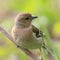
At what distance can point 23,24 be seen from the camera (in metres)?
3.15

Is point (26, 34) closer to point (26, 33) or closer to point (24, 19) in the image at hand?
point (26, 33)

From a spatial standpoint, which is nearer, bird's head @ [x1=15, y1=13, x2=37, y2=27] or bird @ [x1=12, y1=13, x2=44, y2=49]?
bird @ [x1=12, y1=13, x2=44, y2=49]

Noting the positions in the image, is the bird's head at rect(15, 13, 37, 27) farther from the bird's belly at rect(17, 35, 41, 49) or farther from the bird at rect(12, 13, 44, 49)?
the bird's belly at rect(17, 35, 41, 49)

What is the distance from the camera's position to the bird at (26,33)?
9.12 ft

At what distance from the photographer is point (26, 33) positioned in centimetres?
295

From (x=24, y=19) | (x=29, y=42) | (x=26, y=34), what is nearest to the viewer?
(x=29, y=42)

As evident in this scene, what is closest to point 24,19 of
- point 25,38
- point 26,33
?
point 26,33

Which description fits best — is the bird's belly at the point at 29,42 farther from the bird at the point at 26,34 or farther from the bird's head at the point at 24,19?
the bird's head at the point at 24,19

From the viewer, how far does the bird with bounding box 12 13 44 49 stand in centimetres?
278

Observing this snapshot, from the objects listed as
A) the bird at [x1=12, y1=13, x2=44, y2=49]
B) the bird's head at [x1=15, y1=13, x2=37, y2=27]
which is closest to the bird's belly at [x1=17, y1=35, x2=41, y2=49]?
the bird at [x1=12, y1=13, x2=44, y2=49]

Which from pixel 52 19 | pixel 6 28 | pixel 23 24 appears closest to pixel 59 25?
pixel 52 19

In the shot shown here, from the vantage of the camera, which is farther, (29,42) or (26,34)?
(26,34)

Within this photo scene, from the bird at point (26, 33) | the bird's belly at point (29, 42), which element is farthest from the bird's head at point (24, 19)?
the bird's belly at point (29, 42)

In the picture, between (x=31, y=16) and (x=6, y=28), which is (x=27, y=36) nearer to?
(x=31, y=16)
